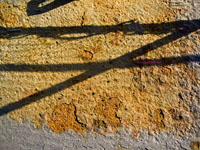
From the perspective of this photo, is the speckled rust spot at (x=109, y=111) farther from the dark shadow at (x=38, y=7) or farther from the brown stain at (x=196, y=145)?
the dark shadow at (x=38, y=7)

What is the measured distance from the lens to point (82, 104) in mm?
1791

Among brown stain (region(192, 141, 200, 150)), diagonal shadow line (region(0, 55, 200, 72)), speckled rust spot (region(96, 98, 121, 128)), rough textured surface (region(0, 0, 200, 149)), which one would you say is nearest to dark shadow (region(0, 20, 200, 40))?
rough textured surface (region(0, 0, 200, 149))

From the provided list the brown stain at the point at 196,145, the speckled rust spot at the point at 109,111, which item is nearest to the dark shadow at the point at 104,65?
the speckled rust spot at the point at 109,111

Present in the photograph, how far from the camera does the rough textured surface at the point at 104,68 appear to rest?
5.65ft

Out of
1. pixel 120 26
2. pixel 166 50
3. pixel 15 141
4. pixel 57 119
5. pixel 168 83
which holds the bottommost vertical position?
pixel 15 141

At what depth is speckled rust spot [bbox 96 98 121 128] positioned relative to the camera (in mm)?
1761

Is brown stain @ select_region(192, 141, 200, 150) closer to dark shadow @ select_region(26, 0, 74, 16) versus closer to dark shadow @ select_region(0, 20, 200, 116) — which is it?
dark shadow @ select_region(0, 20, 200, 116)

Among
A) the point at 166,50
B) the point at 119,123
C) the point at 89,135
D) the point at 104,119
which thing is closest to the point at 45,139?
the point at 89,135

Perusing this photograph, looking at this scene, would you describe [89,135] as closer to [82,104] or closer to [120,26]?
[82,104]

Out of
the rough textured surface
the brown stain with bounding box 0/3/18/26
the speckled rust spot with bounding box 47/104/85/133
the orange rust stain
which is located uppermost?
the brown stain with bounding box 0/3/18/26

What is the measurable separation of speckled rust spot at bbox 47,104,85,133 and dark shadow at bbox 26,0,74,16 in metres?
1.07

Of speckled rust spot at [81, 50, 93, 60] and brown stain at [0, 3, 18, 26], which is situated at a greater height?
brown stain at [0, 3, 18, 26]

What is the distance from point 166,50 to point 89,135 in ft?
4.01

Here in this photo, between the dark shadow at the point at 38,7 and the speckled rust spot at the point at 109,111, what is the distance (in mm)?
1173
